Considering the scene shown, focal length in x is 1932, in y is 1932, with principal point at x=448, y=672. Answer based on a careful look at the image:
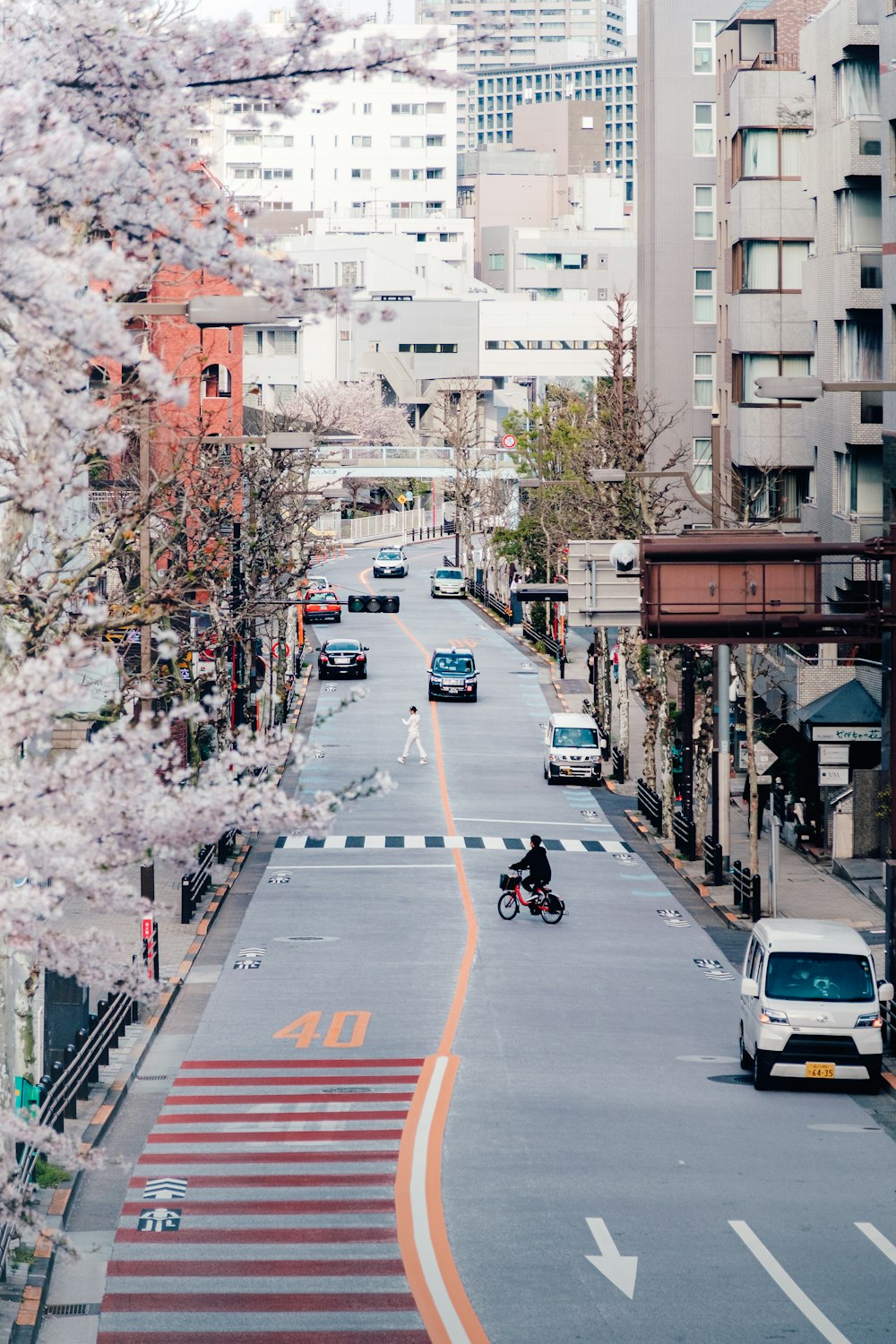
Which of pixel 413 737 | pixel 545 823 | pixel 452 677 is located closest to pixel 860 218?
pixel 545 823

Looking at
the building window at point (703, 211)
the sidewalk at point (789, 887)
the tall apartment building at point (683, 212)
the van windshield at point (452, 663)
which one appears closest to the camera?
the sidewalk at point (789, 887)

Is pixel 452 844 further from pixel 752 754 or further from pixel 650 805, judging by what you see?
pixel 752 754

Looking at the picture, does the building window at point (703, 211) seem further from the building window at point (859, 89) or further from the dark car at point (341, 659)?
the building window at point (859, 89)

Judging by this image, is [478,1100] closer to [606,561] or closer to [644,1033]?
[644,1033]

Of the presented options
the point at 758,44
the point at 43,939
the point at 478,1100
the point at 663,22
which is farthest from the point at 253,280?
the point at 663,22

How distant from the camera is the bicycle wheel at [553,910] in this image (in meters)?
35.8

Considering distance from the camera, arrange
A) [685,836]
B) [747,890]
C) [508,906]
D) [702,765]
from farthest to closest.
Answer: [685,836], [702,765], [747,890], [508,906]

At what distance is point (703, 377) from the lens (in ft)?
246

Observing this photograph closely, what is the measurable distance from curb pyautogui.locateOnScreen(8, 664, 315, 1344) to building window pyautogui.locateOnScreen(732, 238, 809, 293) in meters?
24.2

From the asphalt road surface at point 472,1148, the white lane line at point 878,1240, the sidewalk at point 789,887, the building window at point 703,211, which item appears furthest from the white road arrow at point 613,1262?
the building window at point 703,211

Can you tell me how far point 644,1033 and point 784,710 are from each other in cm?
2366

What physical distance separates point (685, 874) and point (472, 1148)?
20.2m

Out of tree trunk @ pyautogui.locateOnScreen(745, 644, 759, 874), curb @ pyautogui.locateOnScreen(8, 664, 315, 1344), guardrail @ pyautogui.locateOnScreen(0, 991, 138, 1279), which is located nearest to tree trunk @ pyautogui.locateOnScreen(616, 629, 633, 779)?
curb @ pyautogui.locateOnScreen(8, 664, 315, 1344)

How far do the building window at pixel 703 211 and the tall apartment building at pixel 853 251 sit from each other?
87.7ft
